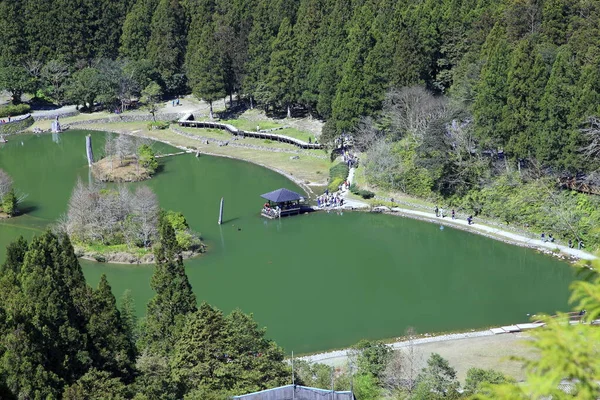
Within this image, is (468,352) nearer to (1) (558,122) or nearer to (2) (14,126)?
(1) (558,122)

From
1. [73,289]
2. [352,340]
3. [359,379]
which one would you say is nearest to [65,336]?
[73,289]

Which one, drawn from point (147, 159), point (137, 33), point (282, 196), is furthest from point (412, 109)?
point (137, 33)

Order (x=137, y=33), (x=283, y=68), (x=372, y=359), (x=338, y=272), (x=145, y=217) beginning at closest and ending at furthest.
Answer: (x=372, y=359) < (x=338, y=272) < (x=145, y=217) < (x=283, y=68) < (x=137, y=33)

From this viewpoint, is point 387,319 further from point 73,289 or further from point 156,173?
point 156,173

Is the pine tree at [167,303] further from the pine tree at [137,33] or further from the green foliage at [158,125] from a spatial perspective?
the pine tree at [137,33]

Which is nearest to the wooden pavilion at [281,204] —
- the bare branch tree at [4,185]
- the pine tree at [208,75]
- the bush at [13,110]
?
the bare branch tree at [4,185]

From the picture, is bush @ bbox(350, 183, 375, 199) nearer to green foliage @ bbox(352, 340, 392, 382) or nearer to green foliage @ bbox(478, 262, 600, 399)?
green foliage @ bbox(352, 340, 392, 382)
